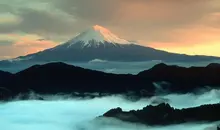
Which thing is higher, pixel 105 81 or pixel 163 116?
pixel 105 81

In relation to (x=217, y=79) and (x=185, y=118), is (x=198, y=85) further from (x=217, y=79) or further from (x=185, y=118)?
(x=185, y=118)

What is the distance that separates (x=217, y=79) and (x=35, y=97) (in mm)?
55908

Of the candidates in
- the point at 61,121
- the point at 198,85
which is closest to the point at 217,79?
the point at 198,85

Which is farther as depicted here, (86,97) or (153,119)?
(86,97)

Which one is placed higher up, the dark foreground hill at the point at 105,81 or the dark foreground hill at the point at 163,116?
the dark foreground hill at the point at 105,81

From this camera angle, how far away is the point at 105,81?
6496 inches

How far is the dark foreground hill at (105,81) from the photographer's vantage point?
498 feet

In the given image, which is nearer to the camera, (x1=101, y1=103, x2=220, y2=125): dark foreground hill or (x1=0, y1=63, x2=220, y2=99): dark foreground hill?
(x1=101, y1=103, x2=220, y2=125): dark foreground hill

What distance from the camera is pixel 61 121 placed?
136375 millimetres

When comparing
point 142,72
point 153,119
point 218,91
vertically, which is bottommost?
point 153,119

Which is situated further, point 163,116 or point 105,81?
point 105,81

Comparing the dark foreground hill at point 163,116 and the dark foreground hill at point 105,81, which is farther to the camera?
the dark foreground hill at point 105,81

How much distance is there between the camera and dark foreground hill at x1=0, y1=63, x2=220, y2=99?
15188 centimetres

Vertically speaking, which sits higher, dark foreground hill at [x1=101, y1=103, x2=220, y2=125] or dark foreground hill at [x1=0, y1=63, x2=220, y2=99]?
dark foreground hill at [x1=0, y1=63, x2=220, y2=99]
